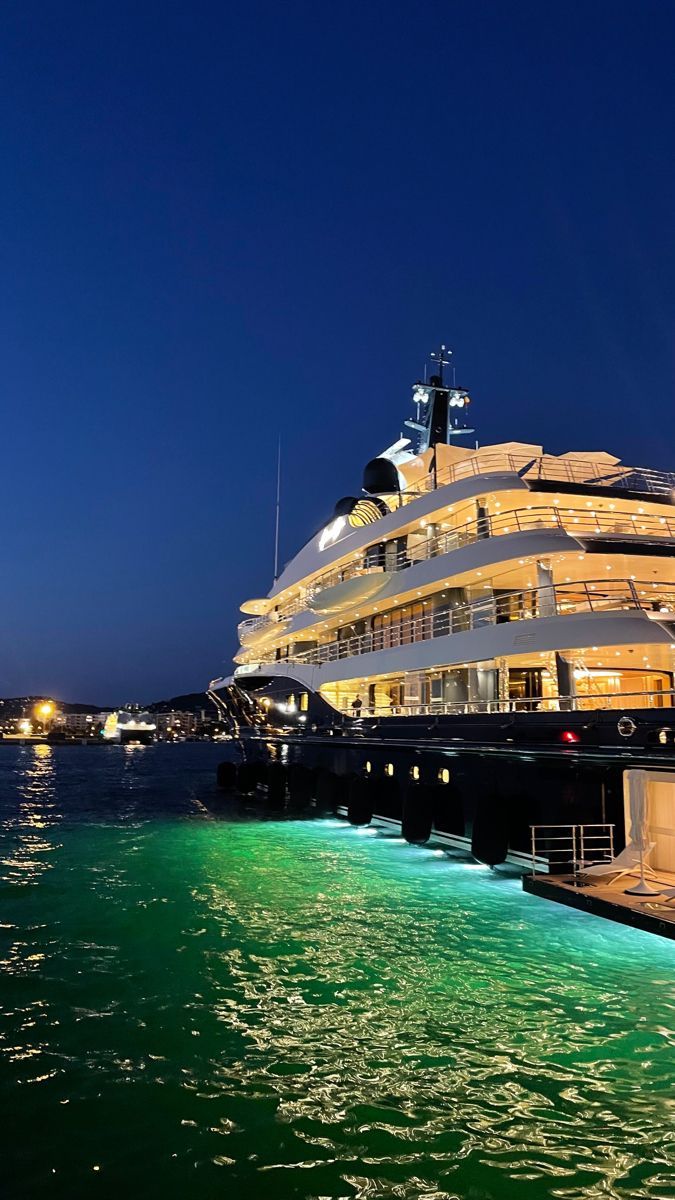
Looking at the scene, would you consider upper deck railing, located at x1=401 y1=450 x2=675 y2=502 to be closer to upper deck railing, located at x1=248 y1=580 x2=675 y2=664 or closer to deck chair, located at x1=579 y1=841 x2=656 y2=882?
upper deck railing, located at x1=248 y1=580 x2=675 y2=664

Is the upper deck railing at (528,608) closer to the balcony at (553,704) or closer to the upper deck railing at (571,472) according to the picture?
the balcony at (553,704)

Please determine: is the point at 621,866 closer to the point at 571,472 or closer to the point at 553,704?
the point at 553,704

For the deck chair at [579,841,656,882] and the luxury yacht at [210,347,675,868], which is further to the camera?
the luxury yacht at [210,347,675,868]

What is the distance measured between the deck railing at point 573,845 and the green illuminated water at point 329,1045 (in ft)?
2.50

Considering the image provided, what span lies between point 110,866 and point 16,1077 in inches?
415

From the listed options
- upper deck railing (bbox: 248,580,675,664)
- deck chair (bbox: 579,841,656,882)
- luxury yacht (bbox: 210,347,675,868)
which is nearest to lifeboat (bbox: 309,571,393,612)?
luxury yacht (bbox: 210,347,675,868)

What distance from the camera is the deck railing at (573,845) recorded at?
12.6 meters

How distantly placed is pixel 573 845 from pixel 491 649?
542 centimetres

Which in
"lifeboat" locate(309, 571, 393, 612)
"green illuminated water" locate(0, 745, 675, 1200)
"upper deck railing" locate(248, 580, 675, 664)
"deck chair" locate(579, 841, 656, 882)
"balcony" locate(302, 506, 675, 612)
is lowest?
"green illuminated water" locate(0, 745, 675, 1200)

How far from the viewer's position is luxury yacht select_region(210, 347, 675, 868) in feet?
44.6

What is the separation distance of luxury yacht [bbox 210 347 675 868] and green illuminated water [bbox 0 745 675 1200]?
8.91 feet

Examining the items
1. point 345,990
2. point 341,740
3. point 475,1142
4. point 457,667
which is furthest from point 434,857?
point 475,1142

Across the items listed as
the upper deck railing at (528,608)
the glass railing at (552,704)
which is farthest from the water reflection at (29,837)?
the upper deck railing at (528,608)

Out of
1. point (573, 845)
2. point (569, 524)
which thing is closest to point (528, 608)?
point (569, 524)
